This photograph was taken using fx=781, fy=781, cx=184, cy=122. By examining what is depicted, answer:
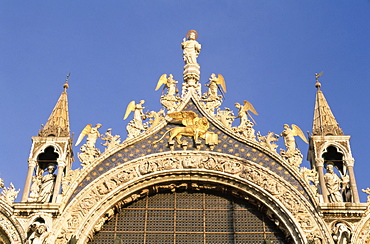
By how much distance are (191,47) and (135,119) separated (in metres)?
3.45

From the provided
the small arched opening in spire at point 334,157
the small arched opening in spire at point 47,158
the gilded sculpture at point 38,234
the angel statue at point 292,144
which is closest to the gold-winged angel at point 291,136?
the angel statue at point 292,144

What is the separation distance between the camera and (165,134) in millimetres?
20625

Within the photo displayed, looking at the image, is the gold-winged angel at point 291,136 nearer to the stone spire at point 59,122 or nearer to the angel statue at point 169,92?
the angel statue at point 169,92

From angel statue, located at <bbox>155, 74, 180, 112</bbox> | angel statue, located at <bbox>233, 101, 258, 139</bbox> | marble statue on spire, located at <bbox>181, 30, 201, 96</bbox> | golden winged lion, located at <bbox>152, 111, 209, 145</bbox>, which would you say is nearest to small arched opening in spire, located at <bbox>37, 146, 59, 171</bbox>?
golden winged lion, located at <bbox>152, 111, 209, 145</bbox>

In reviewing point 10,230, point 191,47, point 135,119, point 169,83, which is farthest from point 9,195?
point 191,47

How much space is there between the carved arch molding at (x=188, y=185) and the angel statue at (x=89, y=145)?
0.67 m

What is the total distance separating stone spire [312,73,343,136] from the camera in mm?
20406

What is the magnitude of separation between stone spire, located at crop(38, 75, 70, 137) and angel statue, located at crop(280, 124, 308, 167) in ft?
18.7

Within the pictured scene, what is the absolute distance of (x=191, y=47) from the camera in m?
23.3

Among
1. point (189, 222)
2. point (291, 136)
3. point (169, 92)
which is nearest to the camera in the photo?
point (189, 222)

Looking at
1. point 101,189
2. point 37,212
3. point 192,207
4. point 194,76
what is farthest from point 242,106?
point 37,212

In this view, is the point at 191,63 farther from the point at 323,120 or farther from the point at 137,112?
the point at 323,120

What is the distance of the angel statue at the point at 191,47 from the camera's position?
2288cm

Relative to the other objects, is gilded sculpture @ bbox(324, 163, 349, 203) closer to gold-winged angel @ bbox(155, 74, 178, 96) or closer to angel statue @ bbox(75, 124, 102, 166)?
gold-winged angel @ bbox(155, 74, 178, 96)
